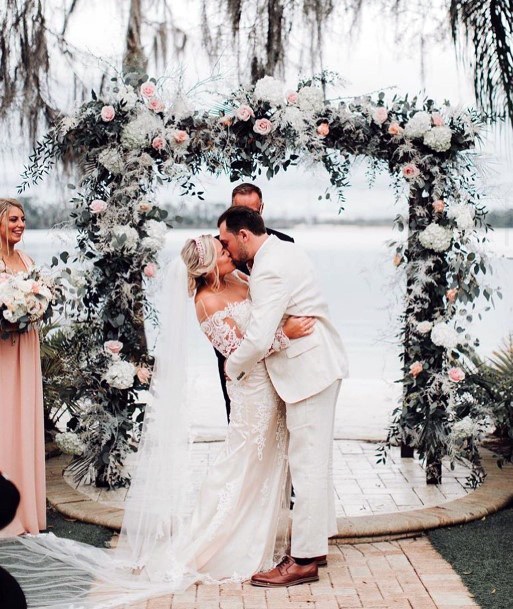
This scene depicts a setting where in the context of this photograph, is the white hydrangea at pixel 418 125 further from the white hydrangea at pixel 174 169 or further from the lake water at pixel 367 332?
the white hydrangea at pixel 174 169

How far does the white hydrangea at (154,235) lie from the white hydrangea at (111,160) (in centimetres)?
39

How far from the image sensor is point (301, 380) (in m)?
4.80

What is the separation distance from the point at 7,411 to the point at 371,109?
291cm

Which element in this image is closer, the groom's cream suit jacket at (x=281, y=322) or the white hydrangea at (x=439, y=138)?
the groom's cream suit jacket at (x=281, y=322)

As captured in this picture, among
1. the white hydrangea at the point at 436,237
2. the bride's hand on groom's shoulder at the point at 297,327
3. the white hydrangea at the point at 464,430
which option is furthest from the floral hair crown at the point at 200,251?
the white hydrangea at the point at 464,430

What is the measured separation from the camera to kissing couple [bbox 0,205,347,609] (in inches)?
187

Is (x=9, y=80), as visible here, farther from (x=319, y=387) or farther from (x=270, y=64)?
(x=319, y=387)

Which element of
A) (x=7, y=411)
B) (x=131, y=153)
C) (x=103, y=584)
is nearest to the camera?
(x=103, y=584)

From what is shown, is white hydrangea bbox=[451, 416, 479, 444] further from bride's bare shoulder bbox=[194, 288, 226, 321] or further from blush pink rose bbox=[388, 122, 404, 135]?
bride's bare shoulder bbox=[194, 288, 226, 321]

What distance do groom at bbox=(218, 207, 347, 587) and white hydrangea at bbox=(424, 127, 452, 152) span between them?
1.88m

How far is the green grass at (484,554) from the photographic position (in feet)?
15.2

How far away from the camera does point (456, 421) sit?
21.2 feet

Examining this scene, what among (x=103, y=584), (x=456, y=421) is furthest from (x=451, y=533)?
(x=103, y=584)

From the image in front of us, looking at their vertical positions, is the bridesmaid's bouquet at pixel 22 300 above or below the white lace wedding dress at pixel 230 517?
above
